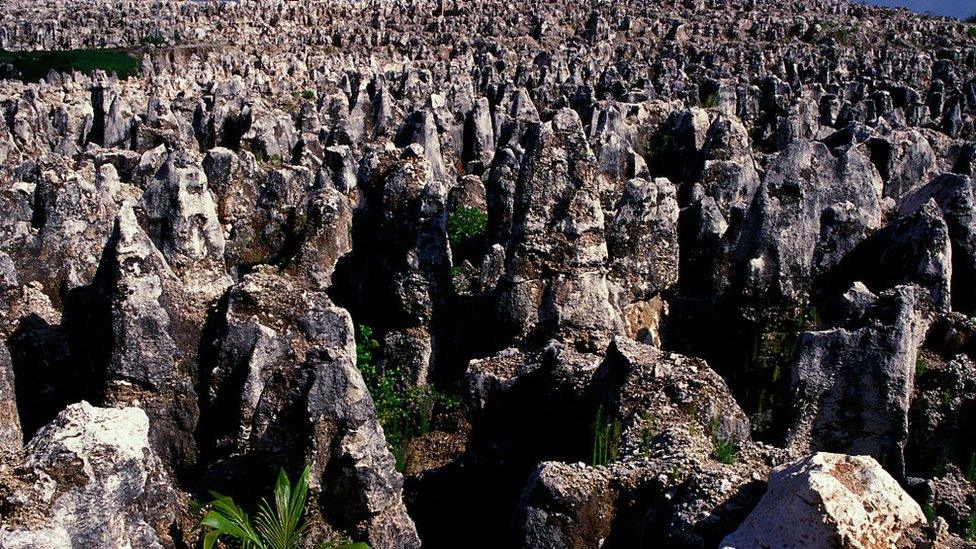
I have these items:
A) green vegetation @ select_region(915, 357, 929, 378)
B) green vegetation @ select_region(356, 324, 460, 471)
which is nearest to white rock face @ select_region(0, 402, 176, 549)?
green vegetation @ select_region(356, 324, 460, 471)

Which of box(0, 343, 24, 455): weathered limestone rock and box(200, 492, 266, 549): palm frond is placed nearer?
box(200, 492, 266, 549): palm frond

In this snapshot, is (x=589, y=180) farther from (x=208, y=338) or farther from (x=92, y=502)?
(x=92, y=502)

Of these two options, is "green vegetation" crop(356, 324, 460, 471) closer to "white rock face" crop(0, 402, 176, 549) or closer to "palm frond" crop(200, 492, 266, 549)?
"palm frond" crop(200, 492, 266, 549)

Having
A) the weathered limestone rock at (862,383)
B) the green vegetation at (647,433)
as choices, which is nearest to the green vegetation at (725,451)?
the green vegetation at (647,433)

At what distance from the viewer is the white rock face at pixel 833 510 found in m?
4.19

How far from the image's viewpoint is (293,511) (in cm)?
587

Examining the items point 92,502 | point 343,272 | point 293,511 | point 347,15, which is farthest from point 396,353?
point 347,15

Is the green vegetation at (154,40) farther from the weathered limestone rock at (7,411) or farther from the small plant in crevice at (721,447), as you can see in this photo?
the small plant in crevice at (721,447)

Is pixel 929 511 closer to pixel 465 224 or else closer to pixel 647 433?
pixel 647 433

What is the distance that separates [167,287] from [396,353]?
259 cm

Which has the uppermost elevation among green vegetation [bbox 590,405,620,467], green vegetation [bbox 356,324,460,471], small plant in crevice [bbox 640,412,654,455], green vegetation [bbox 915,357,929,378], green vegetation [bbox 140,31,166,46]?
green vegetation [bbox 140,31,166,46]

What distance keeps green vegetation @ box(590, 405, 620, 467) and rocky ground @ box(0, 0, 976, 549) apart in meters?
0.03

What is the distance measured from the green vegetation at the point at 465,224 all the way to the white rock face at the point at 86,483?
27.7 ft

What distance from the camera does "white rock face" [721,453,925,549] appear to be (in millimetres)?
4191
